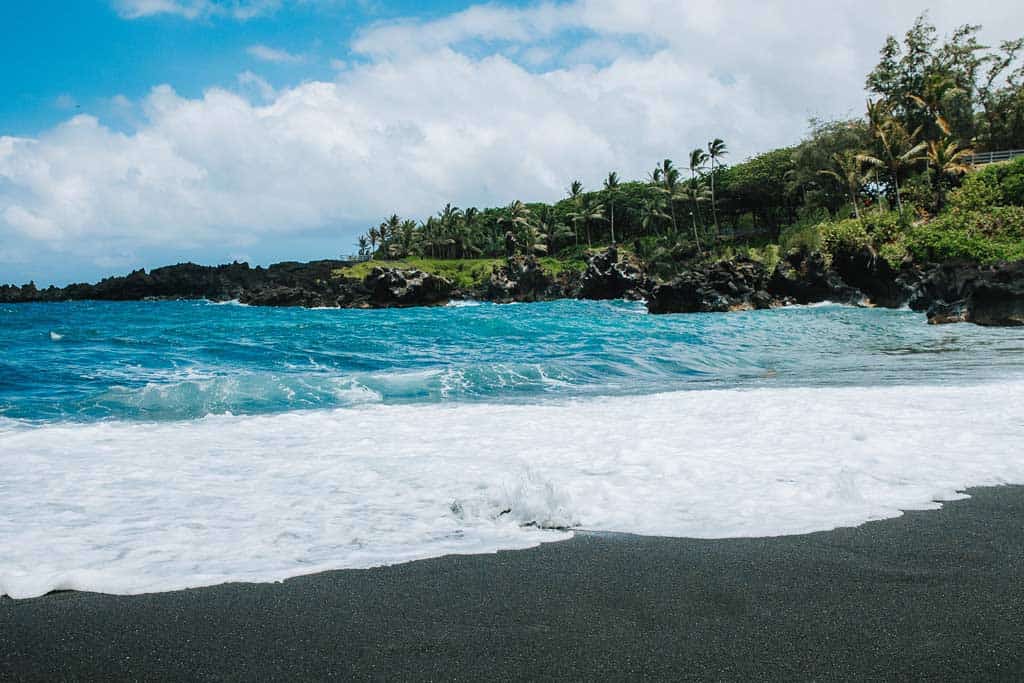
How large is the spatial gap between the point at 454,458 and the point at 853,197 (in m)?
59.1

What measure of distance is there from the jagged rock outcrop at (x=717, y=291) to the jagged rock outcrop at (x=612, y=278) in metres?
21.3

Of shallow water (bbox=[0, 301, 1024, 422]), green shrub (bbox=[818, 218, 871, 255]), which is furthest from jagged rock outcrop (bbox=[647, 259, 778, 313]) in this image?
shallow water (bbox=[0, 301, 1024, 422])

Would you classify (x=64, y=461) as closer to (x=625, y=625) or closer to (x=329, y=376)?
(x=625, y=625)

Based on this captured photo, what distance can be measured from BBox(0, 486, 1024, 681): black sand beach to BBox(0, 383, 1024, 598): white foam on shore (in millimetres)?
377

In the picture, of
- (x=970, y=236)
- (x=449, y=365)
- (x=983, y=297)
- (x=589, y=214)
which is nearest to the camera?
(x=449, y=365)

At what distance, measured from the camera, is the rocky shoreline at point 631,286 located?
29453 millimetres

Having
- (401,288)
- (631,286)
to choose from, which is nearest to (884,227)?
(631,286)

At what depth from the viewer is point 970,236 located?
4144cm

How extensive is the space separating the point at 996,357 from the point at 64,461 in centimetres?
1849

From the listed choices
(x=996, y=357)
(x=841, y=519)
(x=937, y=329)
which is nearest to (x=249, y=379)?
(x=841, y=519)

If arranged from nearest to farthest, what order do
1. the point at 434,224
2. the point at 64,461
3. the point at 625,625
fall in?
the point at 625,625 < the point at 64,461 < the point at 434,224

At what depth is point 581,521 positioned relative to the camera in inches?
197

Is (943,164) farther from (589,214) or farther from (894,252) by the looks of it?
(589,214)

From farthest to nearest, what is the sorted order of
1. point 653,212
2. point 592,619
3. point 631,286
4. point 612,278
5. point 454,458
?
point 653,212
point 612,278
point 631,286
point 454,458
point 592,619
